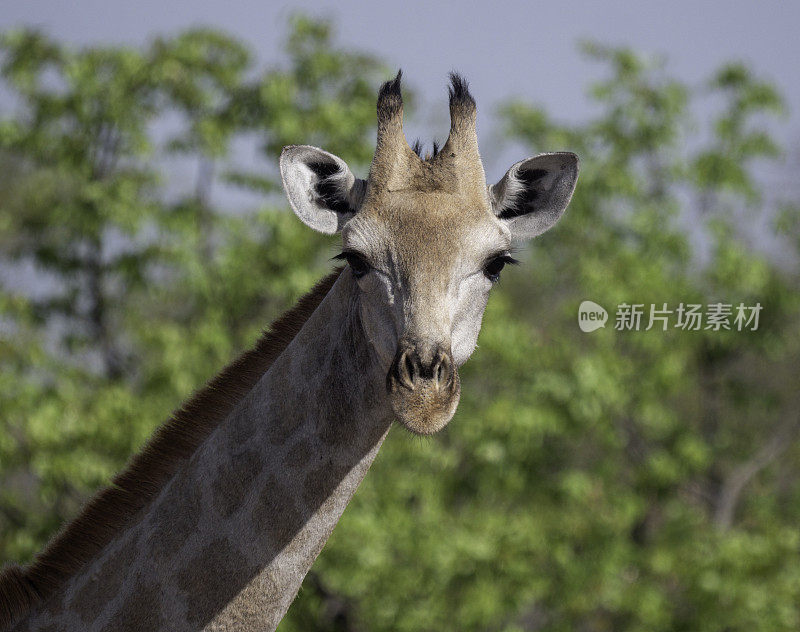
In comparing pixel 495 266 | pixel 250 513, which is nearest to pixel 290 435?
pixel 250 513

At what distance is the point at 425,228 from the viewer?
4102 mm

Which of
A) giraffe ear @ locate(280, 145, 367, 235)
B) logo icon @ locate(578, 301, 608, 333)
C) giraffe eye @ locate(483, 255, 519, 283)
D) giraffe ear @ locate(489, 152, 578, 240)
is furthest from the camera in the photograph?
logo icon @ locate(578, 301, 608, 333)

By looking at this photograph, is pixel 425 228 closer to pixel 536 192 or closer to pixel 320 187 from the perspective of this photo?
pixel 320 187

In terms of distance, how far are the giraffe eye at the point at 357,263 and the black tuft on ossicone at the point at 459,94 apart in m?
0.94

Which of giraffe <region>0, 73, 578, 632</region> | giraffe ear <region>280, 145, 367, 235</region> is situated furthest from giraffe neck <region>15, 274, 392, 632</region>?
giraffe ear <region>280, 145, 367, 235</region>

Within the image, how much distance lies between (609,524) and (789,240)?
7.45 meters

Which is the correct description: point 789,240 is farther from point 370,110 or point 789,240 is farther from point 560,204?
point 560,204

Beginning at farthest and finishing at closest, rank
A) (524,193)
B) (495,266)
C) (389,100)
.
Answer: (524,193), (389,100), (495,266)

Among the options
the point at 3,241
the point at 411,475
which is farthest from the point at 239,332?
the point at 3,241

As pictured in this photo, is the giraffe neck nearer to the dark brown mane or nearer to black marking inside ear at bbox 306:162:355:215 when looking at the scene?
the dark brown mane

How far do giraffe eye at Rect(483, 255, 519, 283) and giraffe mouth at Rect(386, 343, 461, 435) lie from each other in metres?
0.68

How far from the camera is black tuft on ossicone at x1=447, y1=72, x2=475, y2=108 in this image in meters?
4.61

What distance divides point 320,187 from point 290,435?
126cm

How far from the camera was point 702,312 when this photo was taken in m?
20.4
